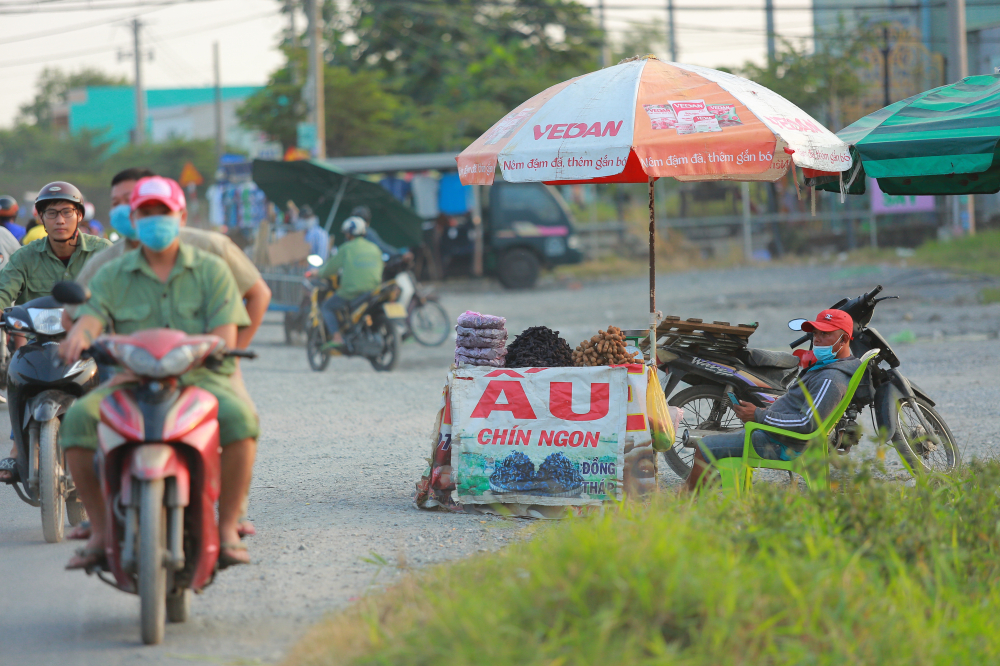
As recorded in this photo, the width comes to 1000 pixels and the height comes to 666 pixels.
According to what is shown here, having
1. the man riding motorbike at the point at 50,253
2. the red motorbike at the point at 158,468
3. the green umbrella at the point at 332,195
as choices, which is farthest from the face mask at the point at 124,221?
the green umbrella at the point at 332,195

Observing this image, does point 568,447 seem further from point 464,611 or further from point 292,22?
point 292,22

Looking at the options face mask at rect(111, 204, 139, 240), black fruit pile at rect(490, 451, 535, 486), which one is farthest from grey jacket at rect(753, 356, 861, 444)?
face mask at rect(111, 204, 139, 240)

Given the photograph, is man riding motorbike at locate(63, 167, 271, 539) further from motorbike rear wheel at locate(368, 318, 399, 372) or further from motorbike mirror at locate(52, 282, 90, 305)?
motorbike rear wheel at locate(368, 318, 399, 372)

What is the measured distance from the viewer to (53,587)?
14.8ft

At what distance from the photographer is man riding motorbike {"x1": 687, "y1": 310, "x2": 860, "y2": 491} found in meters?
5.20

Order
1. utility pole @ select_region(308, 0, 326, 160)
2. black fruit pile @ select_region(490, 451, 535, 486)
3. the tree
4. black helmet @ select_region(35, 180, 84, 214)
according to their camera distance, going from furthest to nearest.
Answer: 1. the tree
2. utility pole @ select_region(308, 0, 326, 160)
3. black fruit pile @ select_region(490, 451, 535, 486)
4. black helmet @ select_region(35, 180, 84, 214)

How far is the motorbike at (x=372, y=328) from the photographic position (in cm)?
1195

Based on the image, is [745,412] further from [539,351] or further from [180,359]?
[180,359]

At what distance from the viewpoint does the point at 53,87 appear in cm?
6881

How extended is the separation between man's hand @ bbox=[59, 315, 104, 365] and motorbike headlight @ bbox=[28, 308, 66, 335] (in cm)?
144

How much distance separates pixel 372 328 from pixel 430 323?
8.49ft

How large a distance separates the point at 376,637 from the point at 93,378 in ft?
9.62

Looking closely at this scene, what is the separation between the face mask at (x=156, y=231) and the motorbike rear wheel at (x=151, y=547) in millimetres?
924

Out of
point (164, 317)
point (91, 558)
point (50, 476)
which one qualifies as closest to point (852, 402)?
point (164, 317)
